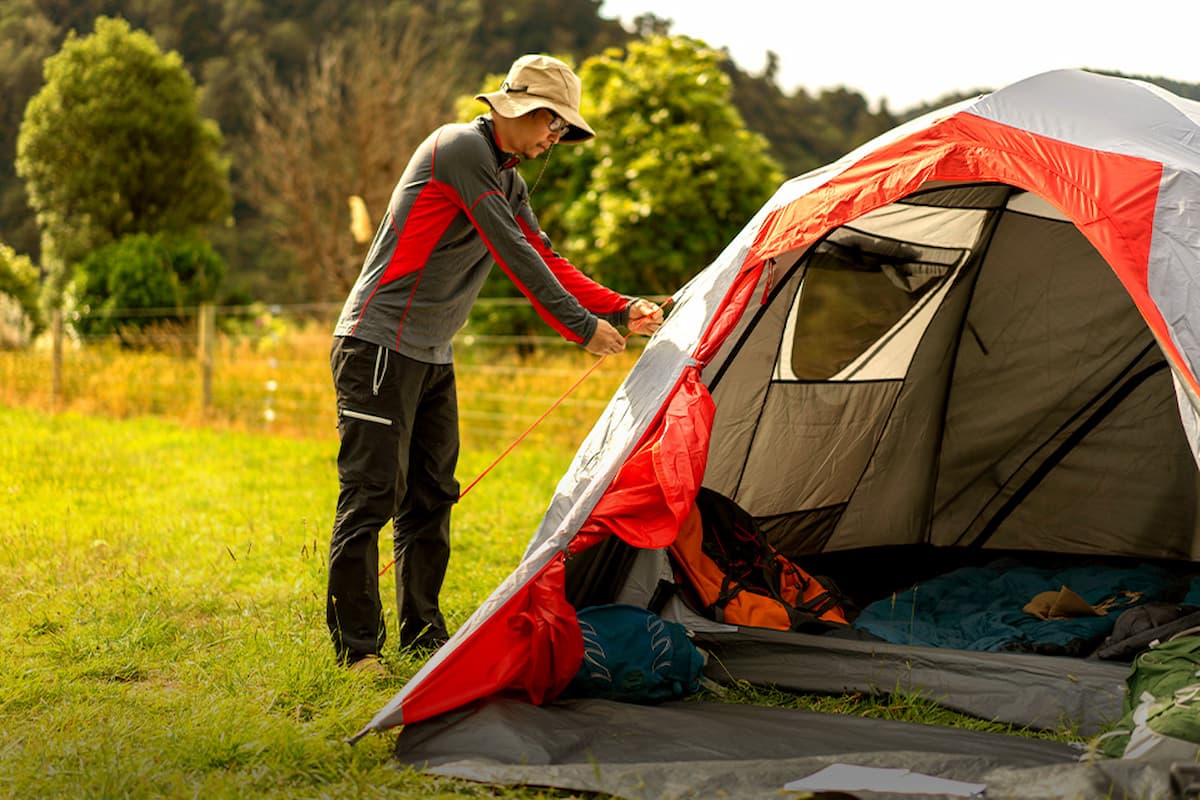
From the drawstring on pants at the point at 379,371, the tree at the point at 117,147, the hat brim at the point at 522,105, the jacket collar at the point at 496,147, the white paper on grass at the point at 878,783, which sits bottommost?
the white paper on grass at the point at 878,783

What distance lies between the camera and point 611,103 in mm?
11164

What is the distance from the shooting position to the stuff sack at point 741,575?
131 inches

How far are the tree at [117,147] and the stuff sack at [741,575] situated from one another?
14.6 m

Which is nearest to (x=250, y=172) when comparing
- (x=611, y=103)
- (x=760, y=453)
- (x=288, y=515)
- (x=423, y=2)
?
(x=423, y=2)

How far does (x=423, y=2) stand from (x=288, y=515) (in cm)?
1978

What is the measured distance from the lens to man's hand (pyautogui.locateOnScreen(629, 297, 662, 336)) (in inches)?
121

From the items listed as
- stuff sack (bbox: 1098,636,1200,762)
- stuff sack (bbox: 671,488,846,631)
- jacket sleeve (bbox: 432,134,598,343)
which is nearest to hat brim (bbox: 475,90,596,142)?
jacket sleeve (bbox: 432,134,598,343)

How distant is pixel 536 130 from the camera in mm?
2971

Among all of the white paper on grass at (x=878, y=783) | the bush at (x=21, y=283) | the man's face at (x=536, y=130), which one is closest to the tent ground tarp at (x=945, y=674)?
the white paper on grass at (x=878, y=783)

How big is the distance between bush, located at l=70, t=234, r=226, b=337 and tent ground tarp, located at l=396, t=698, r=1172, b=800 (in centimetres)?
1072

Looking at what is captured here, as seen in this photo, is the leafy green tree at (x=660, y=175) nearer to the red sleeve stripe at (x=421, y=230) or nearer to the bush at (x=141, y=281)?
the bush at (x=141, y=281)

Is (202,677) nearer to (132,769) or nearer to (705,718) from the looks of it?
(132,769)

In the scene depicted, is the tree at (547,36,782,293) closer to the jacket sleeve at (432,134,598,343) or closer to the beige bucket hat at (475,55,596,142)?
the beige bucket hat at (475,55,596,142)

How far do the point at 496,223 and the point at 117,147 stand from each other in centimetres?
1527
